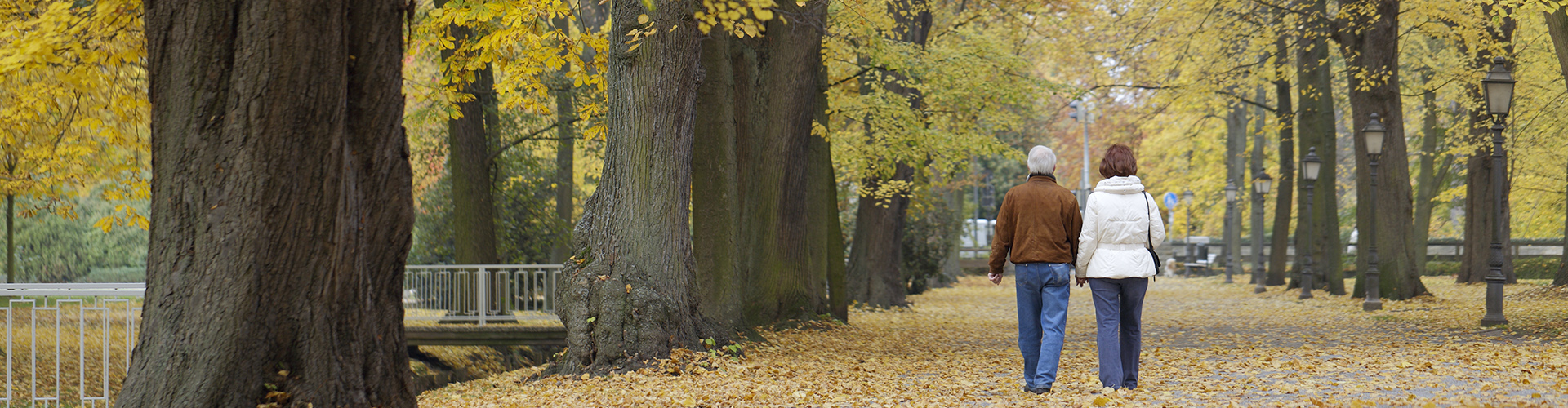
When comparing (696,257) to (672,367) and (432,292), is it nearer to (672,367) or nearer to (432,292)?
(672,367)

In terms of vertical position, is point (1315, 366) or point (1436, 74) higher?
point (1436, 74)

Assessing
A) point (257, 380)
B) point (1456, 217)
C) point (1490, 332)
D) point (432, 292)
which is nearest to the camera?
point (257, 380)

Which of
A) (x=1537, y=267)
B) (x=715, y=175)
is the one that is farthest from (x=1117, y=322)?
(x=1537, y=267)

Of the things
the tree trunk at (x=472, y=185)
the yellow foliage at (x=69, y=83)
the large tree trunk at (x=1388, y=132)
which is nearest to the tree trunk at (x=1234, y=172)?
the large tree trunk at (x=1388, y=132)

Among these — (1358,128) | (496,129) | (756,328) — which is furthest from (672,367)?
(1358,128)

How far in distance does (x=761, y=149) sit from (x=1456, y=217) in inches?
1440

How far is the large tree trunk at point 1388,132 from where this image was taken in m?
17.6

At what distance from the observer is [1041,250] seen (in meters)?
6.65

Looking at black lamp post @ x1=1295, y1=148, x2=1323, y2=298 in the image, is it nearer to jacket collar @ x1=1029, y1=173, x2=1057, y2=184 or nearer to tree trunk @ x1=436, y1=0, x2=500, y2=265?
tree trunk @ x1=436, y1=0, x2=500, y2=265

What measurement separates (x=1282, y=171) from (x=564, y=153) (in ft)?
51.6

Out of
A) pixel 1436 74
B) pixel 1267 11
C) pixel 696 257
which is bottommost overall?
pixel 696 257

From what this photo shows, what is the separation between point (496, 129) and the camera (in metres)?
15.7

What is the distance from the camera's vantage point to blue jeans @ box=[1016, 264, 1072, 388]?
6676 mm

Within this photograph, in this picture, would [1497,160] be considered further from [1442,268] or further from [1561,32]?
[1442,268]
